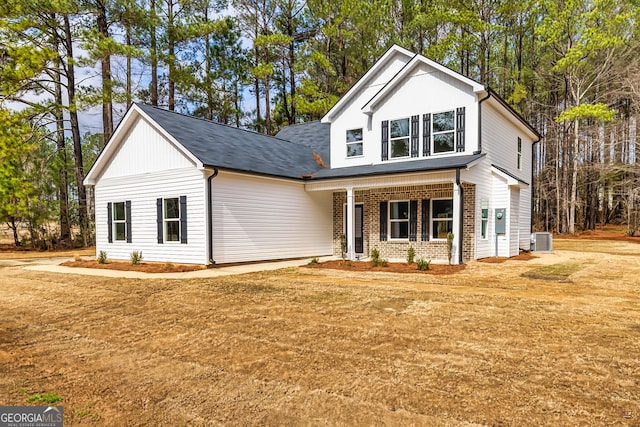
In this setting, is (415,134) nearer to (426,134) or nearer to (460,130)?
(426,134)

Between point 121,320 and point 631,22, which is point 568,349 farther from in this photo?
point 631,22

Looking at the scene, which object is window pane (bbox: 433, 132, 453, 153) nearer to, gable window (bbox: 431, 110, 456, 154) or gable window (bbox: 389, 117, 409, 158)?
gable window (bbox: 431, 110, 456, 154)

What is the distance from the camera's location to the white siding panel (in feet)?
42.0

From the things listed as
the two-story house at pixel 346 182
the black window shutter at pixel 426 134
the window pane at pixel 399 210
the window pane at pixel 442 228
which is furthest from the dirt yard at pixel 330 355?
the black window shutter at pixel 426 134

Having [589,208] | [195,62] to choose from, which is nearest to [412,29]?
[195,62]

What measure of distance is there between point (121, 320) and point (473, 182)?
10.7 m

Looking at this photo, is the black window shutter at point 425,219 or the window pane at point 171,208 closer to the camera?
the window pane at point 171,208

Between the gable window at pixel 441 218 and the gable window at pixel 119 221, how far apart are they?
1143cm

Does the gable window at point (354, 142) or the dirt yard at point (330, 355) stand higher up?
the gable window at point (354, 142)

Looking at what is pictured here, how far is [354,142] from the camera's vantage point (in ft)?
51.7

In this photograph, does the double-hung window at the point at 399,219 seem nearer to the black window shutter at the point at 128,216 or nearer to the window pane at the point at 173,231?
the window pane at the point at 173,231

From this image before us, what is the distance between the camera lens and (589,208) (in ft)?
109

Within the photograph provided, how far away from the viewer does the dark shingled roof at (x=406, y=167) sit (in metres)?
11.7
